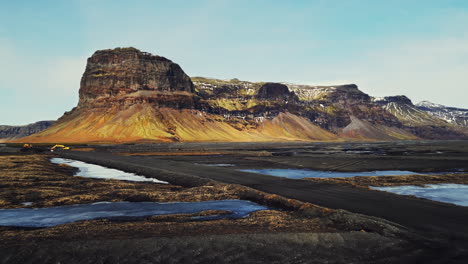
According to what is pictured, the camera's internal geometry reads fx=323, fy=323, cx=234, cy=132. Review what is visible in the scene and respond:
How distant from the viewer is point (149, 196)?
2022 centimetres

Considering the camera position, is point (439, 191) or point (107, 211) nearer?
point (107, 211)

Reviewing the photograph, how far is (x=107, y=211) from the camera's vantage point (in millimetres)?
16484

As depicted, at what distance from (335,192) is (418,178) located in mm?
13198

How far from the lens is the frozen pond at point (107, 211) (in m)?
14.6

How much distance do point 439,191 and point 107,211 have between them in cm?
2247

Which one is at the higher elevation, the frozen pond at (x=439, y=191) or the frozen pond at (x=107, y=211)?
the frozen pond at (x=107, y=211)

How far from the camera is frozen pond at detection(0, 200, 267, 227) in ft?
47.9

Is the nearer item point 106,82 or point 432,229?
point 432,229

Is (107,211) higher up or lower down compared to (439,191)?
higher up

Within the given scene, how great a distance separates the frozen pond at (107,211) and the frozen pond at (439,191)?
11.6 m

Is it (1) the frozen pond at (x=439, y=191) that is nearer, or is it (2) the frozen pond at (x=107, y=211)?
(2) the frozen pond at (x=107, y=211)

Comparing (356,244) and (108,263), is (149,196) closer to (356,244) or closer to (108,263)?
(108,263)

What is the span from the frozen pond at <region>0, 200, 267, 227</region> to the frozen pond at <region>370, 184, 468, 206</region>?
11614 mm

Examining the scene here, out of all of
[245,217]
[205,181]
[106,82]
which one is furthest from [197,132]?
[245,217]
